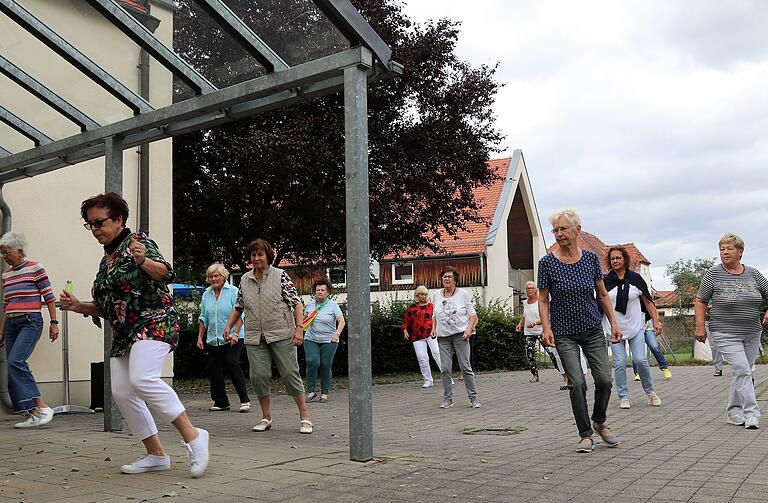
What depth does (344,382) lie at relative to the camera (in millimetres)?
17203

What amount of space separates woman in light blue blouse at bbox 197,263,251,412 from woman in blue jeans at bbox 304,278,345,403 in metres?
1.58

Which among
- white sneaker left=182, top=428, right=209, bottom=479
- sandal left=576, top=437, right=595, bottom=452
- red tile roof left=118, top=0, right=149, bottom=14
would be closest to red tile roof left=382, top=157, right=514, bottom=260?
red tile roof left=118, top=0, right=149, bottom=14

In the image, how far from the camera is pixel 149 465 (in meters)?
5.92

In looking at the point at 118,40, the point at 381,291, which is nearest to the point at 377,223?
the point at 118,40

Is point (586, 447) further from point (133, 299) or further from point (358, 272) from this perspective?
point (133, 299)

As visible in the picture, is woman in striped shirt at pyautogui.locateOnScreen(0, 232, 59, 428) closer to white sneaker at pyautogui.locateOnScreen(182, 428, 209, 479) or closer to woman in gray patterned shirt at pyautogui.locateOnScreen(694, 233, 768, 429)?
white sneaker at pyautogui.locateOnScreen(182, 428, 209, 479)

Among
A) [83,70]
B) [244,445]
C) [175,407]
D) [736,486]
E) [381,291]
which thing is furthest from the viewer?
[381,291]

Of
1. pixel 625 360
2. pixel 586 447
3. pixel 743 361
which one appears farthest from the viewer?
pixel 625 360

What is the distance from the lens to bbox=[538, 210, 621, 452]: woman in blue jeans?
692cm

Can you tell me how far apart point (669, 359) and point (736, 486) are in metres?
19.7

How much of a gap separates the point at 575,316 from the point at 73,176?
737cm

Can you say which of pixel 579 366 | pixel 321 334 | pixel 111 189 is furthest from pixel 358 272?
pixel 321 334

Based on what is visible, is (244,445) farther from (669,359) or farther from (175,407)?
(669,359)

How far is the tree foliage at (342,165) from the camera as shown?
54.0 feet
